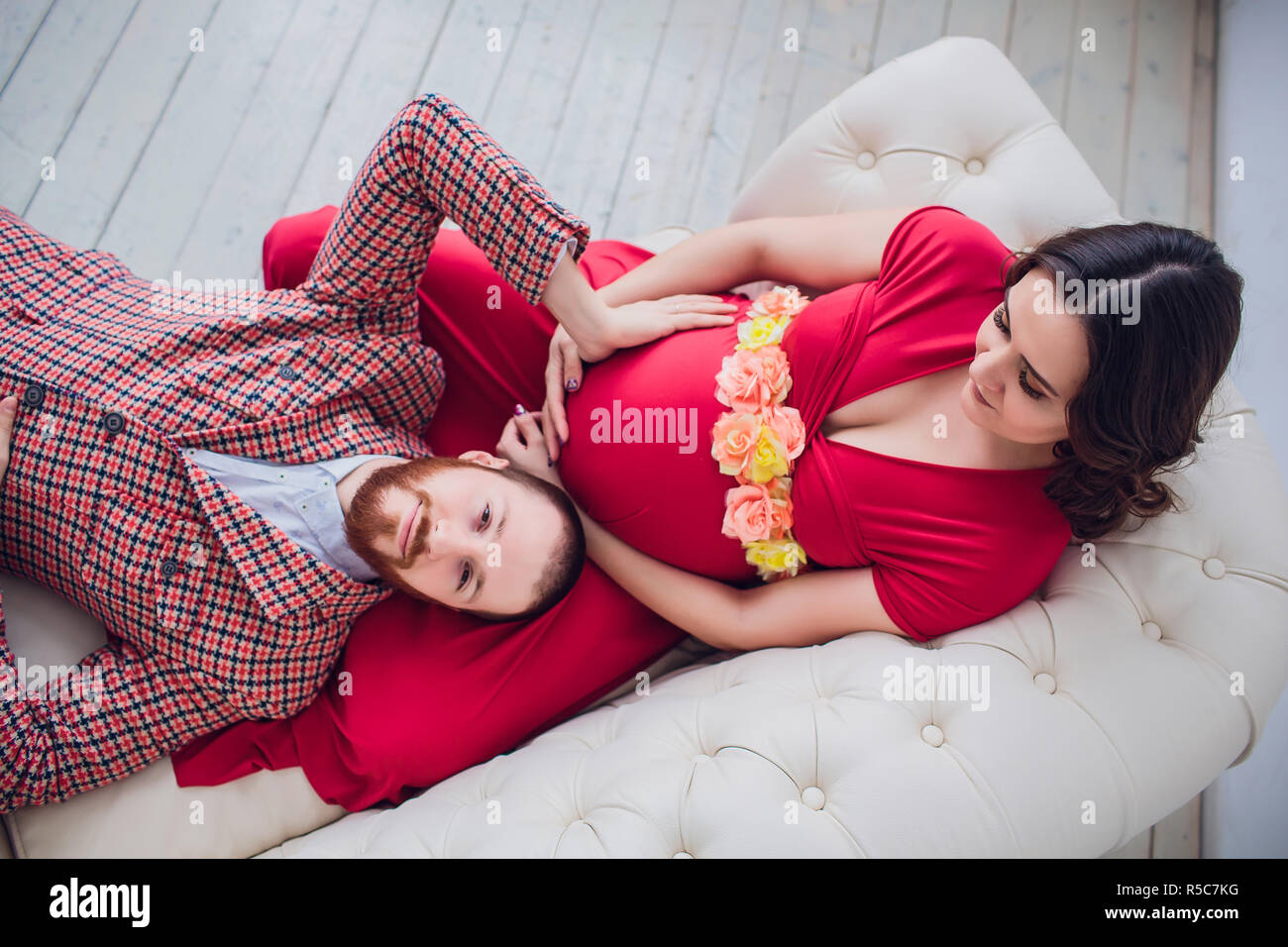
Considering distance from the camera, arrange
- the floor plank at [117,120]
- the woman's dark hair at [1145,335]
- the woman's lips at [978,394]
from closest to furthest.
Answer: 1. the woman's dark hair at [1145,335]
2. the woman's lips at [978,394]
3. the floor plank at [117,120]

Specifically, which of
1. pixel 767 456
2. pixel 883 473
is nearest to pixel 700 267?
pixel 767 456

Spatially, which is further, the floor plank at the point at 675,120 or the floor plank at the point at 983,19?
the floor plank at the point at 983,19

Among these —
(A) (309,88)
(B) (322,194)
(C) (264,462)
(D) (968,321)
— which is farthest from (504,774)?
(A) (309,88)

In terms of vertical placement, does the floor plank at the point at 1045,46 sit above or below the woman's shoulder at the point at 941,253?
above

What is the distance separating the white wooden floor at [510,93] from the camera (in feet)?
6.90

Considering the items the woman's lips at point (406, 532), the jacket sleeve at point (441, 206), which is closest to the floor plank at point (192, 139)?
the jacket sleeve at point (441, 206)

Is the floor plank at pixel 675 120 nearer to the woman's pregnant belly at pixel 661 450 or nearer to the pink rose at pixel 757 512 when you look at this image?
the woman's pregnant belly at pixel 661 450

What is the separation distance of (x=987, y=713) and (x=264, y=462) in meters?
1.25

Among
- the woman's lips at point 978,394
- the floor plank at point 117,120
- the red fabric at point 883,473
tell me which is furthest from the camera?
the floor plank at point 117,120

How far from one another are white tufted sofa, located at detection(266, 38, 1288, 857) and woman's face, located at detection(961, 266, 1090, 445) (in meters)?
0.31

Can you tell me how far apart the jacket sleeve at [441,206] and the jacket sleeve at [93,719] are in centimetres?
75

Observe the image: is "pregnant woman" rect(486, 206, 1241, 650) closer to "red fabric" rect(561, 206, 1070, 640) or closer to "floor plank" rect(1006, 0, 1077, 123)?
"red fabric" rect(561, 206, 1070, 640)

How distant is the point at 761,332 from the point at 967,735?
0.73 meters

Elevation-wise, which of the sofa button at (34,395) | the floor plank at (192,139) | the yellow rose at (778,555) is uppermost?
the floor plank at (192,139)
